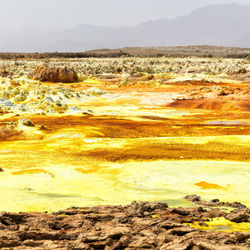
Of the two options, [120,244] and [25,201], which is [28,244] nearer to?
[120,244]

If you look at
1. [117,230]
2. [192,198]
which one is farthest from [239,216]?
[117,230]

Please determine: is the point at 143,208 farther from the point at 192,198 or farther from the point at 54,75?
the point at 54,75

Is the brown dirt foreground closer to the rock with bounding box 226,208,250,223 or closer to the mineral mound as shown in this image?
the rock with bounding box 226,208,250,223

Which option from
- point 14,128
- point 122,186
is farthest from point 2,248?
point 14,128

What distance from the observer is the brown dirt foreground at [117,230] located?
191 inches

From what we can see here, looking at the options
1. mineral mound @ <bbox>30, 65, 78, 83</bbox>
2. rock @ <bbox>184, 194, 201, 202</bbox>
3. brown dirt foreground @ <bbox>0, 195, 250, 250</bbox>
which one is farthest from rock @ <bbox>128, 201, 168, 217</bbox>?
mineral mound @ <bbox>30, 65, 78, 83</bbox>

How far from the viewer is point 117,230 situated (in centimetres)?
530

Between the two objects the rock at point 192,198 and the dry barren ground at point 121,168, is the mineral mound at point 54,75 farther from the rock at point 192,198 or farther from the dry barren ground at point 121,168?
the rock at point 192,198

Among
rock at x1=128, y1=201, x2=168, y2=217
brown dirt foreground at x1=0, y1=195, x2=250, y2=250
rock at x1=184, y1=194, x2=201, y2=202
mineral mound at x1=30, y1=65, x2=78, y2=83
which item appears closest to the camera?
brown dirt foreground at x1=0, y1=195, x2=250, y2=250

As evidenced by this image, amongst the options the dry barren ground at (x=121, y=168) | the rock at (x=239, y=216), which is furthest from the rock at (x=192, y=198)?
the rock at (x=239, y=216)

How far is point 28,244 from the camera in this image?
4.71 metres

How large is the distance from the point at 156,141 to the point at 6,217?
12423mm

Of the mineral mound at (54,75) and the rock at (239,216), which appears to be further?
the mineral mound at (54,75)

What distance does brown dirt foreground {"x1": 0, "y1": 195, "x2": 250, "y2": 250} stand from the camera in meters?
4.85
